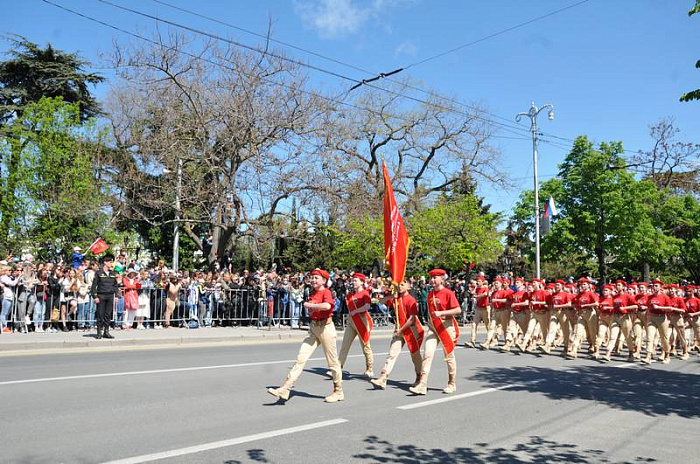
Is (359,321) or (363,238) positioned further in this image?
(363,238)

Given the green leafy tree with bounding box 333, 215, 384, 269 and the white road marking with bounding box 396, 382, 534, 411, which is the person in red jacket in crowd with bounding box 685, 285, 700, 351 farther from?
the green leafy tree with bounding box 333, 215, 384, 269

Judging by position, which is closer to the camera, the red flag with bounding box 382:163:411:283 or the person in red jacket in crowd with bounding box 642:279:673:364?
the red flag with bounding box 382:163:411:283

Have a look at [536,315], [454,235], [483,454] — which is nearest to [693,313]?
[536,315]

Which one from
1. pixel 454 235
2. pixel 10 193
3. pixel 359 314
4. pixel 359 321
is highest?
pixel 10 193

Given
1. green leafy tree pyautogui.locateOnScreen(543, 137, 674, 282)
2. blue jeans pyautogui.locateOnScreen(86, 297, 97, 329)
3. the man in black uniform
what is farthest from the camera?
green leafy tree pyautogui.locateOnScreen(543, 137, 674, 282)

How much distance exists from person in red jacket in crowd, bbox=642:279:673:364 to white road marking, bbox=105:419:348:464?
9.96m

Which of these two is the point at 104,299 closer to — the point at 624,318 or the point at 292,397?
the point at 292,397

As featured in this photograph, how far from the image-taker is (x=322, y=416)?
6.95 m

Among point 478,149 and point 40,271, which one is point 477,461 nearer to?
point 40,271

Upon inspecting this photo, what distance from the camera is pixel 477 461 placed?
210 inches

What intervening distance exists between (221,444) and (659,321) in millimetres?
11703

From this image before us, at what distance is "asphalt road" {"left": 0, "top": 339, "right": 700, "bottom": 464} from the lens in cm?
548

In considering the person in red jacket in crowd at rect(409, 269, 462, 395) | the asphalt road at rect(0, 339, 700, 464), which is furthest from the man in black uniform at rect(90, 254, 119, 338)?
the person in red jacket in crowd at rect(409, 269, 462, 395)

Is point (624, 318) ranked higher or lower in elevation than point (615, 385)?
higher
